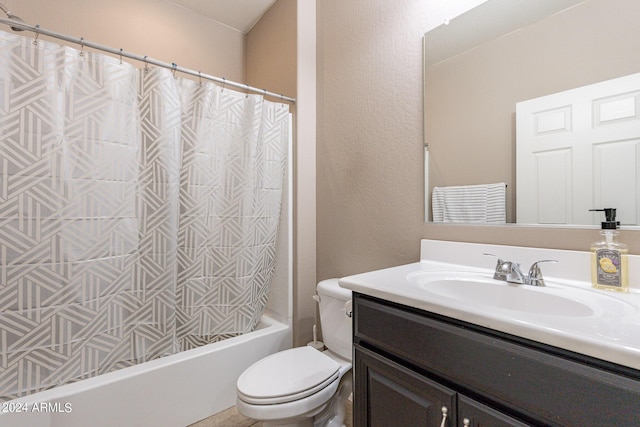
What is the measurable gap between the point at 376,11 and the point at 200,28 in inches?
57.9

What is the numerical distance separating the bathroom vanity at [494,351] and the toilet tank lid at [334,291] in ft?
1.26

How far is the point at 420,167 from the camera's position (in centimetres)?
137

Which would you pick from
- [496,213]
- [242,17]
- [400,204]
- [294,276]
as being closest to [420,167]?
[400,204]

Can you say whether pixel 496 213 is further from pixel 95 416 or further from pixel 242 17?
pixel 242 17

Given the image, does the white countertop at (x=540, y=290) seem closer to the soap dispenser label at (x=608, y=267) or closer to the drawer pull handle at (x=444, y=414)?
the soap dispenser label at (x=608, y=267)

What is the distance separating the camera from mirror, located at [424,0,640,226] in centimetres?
91

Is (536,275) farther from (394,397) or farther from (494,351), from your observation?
(394,397)

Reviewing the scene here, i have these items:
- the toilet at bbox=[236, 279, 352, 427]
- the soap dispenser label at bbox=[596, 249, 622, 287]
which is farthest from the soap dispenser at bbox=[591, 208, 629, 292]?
the toilet at bbox=[236, 279, 352, 427]

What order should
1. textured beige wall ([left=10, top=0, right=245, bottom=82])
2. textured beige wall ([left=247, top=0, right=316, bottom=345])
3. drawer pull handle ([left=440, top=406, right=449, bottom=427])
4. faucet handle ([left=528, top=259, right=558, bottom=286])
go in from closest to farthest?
drawer pull handle ([left=440, top=406, right=449, bottom=427])
faucet handle ([left=528, top=259, right=558, bottom=286])
textured beige wall ([left=10, top=0, right=245, bottom=82])
textured beige wall ([left=247, top=0, right=316, bottom=345])

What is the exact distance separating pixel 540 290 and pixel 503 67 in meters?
0.83

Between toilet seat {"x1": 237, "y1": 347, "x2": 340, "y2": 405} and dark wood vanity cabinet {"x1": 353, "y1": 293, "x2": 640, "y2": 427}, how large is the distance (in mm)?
270

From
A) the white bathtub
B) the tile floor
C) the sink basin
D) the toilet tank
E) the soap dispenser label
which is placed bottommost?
the tile floor

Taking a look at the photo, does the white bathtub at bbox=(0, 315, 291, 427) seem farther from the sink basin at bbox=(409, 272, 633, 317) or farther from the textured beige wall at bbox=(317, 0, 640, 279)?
the sink basin at bbox=(409, 272, 633, 317)

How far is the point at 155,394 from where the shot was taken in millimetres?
1311
